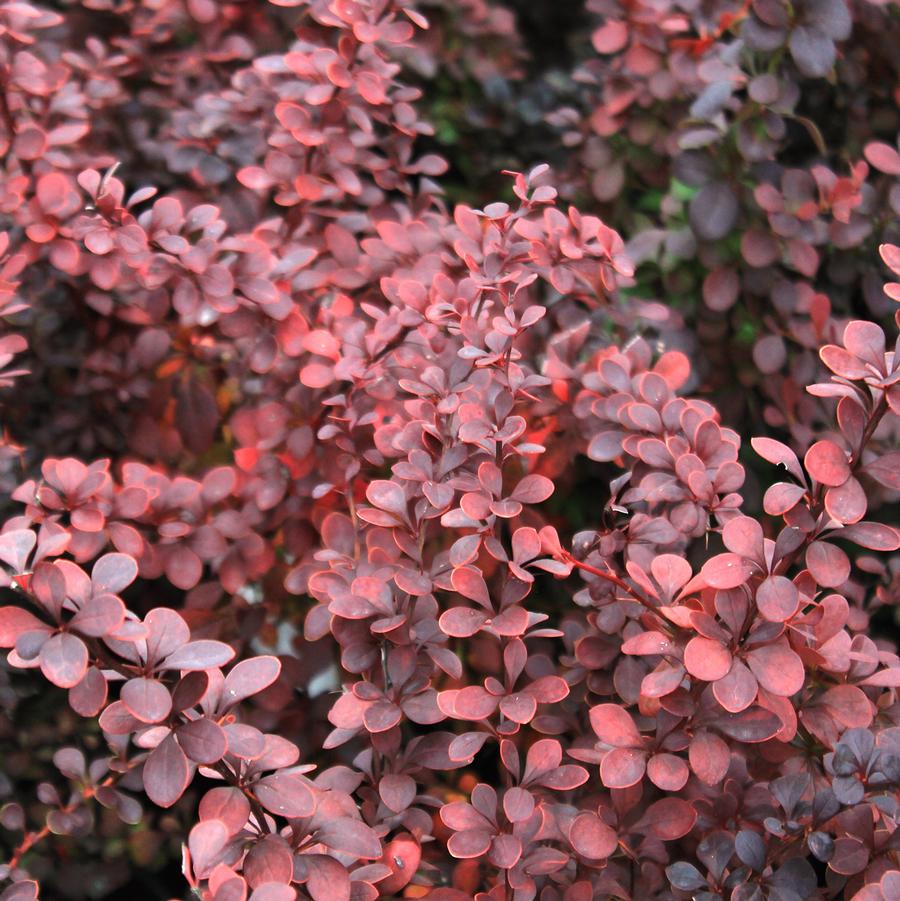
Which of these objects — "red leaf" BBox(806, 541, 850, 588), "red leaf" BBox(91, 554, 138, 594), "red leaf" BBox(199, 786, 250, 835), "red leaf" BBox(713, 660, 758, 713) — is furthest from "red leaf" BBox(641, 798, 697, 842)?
"red leaf" BBox(91, 554, 138, 594)

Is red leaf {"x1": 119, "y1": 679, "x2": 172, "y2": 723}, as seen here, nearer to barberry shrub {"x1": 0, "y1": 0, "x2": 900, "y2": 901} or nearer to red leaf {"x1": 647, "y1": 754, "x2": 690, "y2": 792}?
barberry shrub {"x1": 0, "y1": 0, "x2": 900, "y2": 901}

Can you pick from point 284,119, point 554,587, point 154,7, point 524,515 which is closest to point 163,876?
point 554,587

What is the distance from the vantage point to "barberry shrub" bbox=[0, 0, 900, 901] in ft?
3.38

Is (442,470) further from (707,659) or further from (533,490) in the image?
(707,659)

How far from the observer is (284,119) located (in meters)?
1.57

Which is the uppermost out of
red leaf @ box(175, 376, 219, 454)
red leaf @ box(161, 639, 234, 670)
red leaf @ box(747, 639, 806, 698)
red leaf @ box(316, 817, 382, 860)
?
red leaf @ box(747, 639, 806, 698)

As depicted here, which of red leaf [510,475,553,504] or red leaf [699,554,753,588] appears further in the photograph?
red leaf [510,475,553,504]

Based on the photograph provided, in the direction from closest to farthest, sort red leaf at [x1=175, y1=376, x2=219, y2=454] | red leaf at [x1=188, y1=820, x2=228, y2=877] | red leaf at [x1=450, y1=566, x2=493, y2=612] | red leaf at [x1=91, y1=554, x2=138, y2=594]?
red leaf at [x1=188, y1=820, x2=228, y2=877]
red leaf at [x1=91, y1=554, x2=138, y2=594]
red leaf at [x1=450, y1=566, x2=493, y2=612]
red leaf at [x1=175, y1=376, x2=219, y2=454]

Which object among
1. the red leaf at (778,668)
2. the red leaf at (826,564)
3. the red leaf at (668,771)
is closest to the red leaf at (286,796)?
the red leaf at (668,771)

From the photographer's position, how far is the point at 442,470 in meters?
1.18

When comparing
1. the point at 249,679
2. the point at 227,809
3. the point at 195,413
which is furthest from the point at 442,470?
the point at 195,413

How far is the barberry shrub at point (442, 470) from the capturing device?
1030 mm

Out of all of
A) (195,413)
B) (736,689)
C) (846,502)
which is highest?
(846,502)

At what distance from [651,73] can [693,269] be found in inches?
14.5
